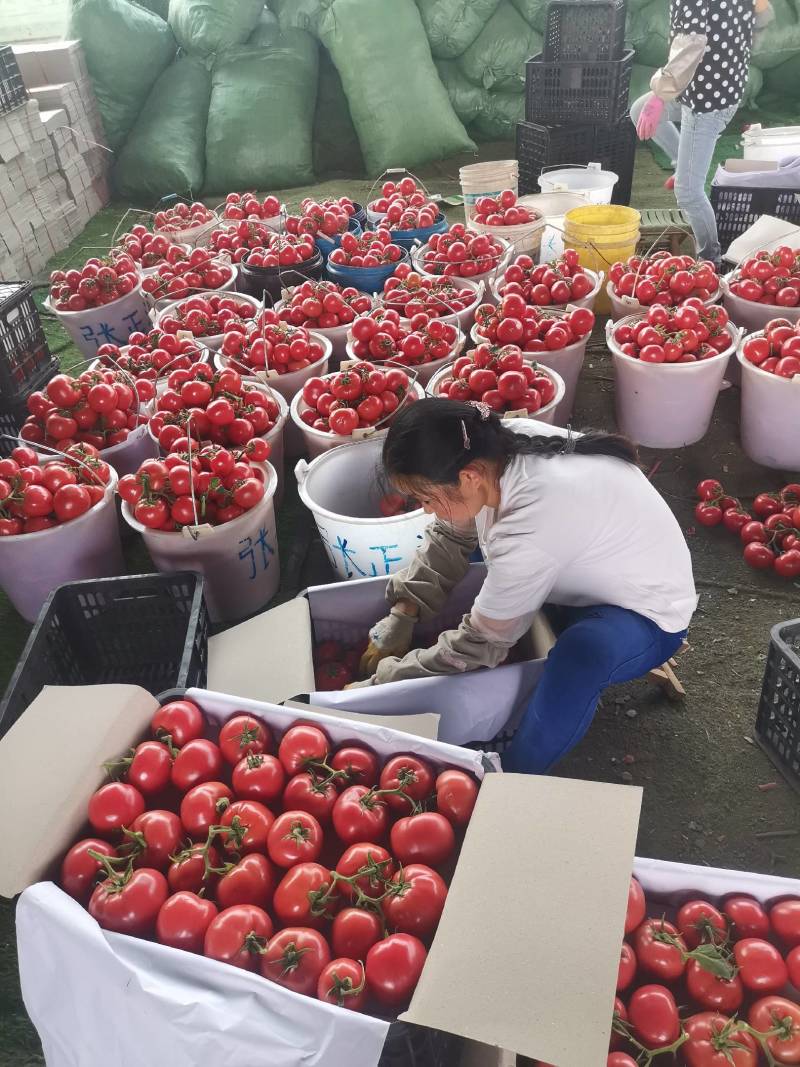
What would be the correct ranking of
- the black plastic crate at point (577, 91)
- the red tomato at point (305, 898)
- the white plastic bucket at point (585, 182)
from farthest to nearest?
the black plastic crate at point (577, 91) → the white plastic bucket at point (585, 182) → the red tomato at point (305, 898)

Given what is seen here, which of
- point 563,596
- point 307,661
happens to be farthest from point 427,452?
point 307,661

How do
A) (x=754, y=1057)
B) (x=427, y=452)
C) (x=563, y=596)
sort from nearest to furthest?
(x=754, y=1057) < (x=427, y=452) < (x=563, y=596)

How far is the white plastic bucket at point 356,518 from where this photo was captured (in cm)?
223

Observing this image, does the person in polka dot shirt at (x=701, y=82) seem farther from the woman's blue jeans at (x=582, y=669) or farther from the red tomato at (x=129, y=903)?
the red tomato at (x=129, y=903)

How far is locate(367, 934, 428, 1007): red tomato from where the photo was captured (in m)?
1.17

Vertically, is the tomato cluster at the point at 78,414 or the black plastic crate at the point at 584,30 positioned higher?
the black plastic crate at the point at 584,30

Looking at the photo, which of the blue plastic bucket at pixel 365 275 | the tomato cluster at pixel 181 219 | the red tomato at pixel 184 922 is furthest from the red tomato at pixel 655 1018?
the tomato cluster at pixel 181 219

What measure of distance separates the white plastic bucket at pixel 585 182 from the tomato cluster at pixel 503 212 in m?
0.43

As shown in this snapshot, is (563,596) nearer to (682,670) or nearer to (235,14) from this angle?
(682,670)

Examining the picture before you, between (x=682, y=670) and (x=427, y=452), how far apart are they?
1.26 m

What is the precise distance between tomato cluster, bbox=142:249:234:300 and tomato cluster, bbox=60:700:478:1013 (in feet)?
8.89

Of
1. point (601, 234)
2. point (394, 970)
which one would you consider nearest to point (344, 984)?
point (394, 970)

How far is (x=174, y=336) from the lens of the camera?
128 inches

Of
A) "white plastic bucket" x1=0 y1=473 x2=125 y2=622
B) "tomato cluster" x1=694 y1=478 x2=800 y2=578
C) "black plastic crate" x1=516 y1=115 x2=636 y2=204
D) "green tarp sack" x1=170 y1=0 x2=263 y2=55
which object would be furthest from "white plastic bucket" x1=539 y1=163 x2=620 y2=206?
"green tarp sack" x1=170 y1=0 x2=263 y2=55
